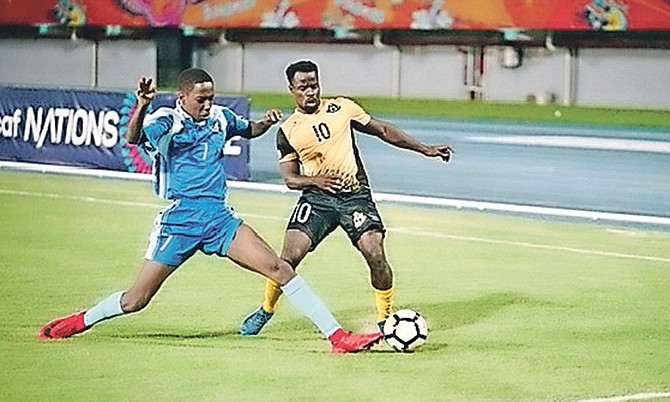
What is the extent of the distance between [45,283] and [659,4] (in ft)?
77.4

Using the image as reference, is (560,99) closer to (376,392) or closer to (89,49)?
(89,49)

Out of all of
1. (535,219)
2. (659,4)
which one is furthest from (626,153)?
(535,219)

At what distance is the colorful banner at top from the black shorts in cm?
2455

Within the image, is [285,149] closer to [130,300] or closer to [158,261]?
[158,261]

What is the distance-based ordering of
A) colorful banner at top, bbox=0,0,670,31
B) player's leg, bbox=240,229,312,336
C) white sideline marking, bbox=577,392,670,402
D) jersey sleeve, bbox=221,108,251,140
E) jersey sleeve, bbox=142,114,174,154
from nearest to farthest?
white sideline marking, bbox=577,392,670,402 < jersey sleeve, bbox=142,114,174,154 < jersey sleeve, bbox=221,108,251,140 < player's leg, bbox=240,229,312,336 < colorful banner at top, bbox=0,0,670,31

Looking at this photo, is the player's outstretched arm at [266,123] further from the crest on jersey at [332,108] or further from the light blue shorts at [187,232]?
the light blue shorts at [187,232]

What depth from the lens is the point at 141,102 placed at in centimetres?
894

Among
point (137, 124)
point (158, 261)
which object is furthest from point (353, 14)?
point (137, 124)

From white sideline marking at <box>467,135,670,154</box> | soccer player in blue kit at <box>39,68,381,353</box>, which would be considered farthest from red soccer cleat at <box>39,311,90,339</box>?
white sideline marking at <box>467,135,670,154</box>

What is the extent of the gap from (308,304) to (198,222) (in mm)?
846

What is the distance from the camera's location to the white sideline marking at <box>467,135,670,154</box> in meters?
28.1

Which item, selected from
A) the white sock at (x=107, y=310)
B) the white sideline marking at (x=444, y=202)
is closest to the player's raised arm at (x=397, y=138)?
the white sock at (x=107, y=310)

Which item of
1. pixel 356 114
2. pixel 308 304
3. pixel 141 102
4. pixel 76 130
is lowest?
pixel 76 130

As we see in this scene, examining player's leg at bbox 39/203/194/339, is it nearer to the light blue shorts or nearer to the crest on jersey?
the light blue shorts
